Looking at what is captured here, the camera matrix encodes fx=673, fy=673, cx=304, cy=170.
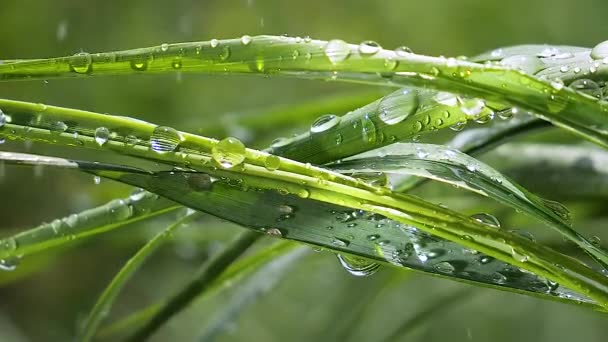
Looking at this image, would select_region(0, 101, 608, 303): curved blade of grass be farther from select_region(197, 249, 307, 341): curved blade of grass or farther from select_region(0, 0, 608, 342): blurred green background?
select_region(0, 0, 608, 342): blurred green background

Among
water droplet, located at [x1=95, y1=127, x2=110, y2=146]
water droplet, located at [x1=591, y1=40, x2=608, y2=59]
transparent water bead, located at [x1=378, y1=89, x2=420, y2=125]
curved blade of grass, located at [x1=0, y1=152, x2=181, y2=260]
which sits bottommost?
curved blade of grass, located at [x1=0, y1=152, x2=181, y2=260]

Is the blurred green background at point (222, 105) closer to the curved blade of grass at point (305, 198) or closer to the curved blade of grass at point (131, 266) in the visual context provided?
the curved blade of grass at point (131, 266)

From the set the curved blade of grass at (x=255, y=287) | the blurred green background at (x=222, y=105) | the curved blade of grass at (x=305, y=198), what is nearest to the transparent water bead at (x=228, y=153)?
the curved blade of grass at (x=305, y=198)

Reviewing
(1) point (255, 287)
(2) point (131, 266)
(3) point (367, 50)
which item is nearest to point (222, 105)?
(1) point (255, 287)

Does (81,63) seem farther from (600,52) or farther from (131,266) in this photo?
(600,52)

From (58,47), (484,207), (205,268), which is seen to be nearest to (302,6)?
(58,47)

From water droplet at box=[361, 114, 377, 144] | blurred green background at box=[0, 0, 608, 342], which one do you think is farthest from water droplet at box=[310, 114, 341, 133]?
blurred green background at box=[0, 0, 608, 342]
